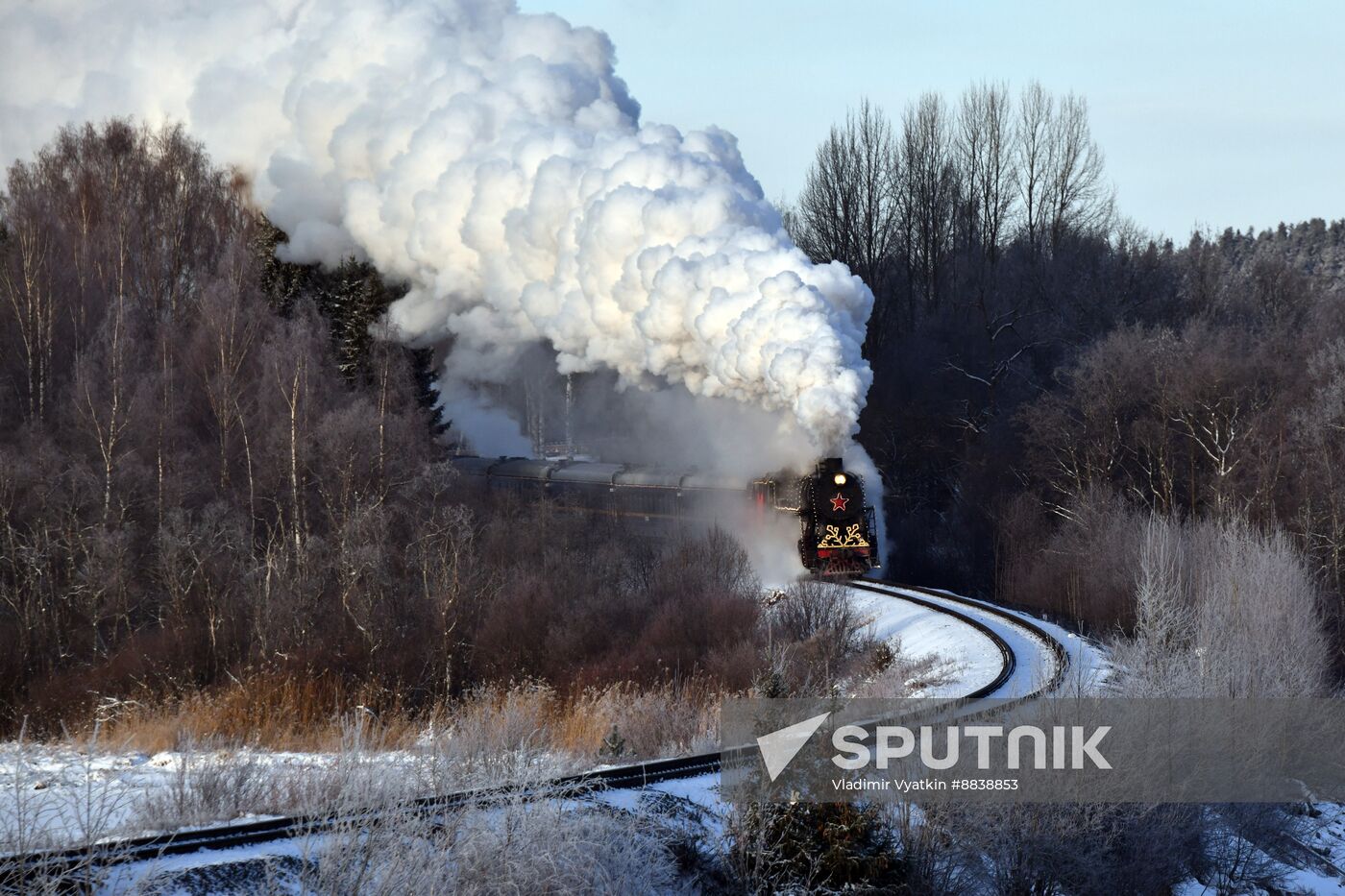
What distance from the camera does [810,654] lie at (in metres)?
18.7

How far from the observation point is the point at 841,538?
23.2 meters

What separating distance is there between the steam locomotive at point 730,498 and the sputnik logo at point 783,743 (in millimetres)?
12900

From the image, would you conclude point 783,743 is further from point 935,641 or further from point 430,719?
point 935,641

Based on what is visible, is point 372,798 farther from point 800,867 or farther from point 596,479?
point 596,479

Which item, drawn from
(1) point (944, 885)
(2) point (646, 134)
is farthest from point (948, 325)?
(1) point (944, 885)

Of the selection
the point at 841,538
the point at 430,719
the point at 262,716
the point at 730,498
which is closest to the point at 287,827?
the point at 430,719

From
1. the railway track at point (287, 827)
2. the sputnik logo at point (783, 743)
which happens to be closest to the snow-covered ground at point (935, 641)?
the railway track at point (287, 827)

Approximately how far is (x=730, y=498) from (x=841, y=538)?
301 cm

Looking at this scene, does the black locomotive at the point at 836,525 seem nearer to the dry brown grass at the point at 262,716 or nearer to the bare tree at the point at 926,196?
the dry brown grass at the point at 262,716

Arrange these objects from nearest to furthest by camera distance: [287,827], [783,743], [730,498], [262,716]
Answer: [287,827] < [783,743] < [262,716] < [730,498]

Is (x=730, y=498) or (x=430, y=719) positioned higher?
(x=730, y=498)

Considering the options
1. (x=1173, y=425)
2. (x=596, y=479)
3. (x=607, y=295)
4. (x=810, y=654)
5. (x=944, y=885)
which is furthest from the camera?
(x=1173, y=425)

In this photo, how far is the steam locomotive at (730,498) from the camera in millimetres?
22906

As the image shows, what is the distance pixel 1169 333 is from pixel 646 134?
17122 millimetres
